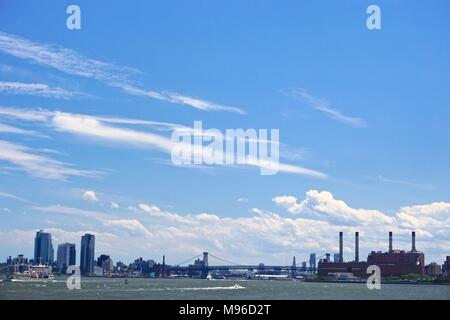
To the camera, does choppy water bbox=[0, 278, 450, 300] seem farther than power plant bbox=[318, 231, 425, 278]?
No

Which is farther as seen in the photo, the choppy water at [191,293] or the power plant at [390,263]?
the power plant at [390,263]

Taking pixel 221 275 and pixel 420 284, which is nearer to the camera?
pixel 420 284

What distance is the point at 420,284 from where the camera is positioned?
6650cm

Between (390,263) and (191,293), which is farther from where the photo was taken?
(390,263)
